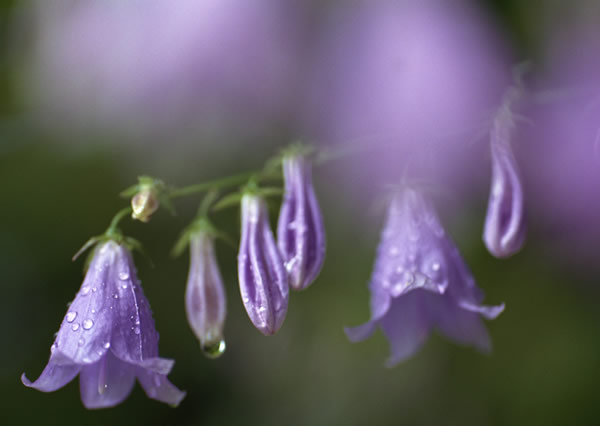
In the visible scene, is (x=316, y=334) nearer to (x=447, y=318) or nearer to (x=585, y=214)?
(x=447, y=318)

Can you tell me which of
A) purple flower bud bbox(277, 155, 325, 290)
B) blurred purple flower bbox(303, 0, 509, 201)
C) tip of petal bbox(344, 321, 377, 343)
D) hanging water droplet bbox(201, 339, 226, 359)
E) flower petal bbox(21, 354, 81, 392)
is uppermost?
blurred purple flower bbox(303, 0, 509, 201)

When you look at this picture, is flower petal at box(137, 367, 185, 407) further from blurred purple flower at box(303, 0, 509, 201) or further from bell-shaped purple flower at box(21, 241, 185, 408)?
blurred purple flower at box(303, 0, 509, 201)

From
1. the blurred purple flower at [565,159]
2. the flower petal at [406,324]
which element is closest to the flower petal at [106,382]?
the flower petal at [406,324]

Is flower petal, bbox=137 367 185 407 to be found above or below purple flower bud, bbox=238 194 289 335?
below

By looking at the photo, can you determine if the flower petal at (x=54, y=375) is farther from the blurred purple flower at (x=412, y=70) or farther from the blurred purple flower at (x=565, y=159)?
the blurred purple flower at (x=565, y=159)

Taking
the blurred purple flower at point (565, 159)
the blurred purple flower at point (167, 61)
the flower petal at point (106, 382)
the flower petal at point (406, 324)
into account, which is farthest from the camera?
the blurred purple flower at point (167, 61)

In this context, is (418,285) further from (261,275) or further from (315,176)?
(315,176)

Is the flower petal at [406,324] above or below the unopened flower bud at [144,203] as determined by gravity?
below

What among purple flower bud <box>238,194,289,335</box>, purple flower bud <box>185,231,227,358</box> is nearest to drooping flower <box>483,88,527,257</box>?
purple flower bud <box>238,194,289,335</box>
